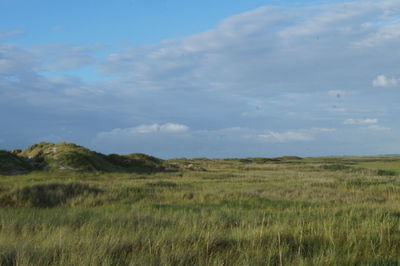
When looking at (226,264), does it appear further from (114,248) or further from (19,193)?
(19,193)

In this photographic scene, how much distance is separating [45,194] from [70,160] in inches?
831

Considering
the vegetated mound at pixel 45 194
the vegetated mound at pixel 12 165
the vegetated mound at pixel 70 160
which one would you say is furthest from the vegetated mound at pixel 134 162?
the vegetated mound at pixel 45 194

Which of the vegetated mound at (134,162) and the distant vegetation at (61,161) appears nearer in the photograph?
the distant vegetation at (61,161)

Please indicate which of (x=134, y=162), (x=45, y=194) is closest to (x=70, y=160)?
(x=134, y=162)

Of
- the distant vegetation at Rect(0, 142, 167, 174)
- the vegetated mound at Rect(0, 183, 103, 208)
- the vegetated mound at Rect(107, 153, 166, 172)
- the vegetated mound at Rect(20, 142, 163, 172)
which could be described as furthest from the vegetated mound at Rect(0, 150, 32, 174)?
the vegetated mound at Rect(0, 183, 103, 208)

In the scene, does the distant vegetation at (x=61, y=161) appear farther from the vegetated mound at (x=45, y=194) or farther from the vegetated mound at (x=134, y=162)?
the vegetated mound at (x=45, y=194)

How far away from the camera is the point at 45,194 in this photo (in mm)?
14758

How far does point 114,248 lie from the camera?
5371 millimetres

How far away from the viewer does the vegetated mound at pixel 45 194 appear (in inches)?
536

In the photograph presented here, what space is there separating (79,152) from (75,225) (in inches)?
1242

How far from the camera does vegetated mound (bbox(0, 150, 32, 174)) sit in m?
29.9

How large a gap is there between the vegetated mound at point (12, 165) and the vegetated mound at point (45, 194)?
16412mm

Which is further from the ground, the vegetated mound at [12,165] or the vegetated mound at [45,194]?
the vegetated mound at [12,165]

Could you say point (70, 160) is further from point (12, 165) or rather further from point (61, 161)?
point (12, 165)
